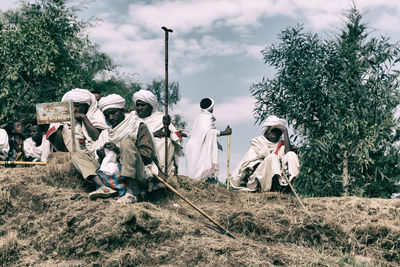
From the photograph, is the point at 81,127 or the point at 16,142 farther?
the point at 16,142

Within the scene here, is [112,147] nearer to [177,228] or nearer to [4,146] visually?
[177,228]

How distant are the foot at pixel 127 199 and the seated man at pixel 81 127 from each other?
4.42ft

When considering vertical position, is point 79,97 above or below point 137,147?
above

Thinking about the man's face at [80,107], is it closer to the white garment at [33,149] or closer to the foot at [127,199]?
the white garment at [33,149]

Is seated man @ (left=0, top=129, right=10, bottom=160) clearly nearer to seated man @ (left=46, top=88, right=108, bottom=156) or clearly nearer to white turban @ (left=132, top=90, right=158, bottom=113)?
seated man @ (left=46, top=88, right=108, bottom=156)

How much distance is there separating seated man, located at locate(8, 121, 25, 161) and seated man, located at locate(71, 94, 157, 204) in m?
3.28

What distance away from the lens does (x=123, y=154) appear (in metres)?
6.98

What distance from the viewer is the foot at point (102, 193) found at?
698 cm

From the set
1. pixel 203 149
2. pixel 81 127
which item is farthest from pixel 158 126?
pixel 203 149

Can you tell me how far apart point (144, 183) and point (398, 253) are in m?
3.68

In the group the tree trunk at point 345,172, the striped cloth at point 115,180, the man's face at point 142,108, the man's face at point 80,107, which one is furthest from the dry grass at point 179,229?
the tree trunk at point 345,172

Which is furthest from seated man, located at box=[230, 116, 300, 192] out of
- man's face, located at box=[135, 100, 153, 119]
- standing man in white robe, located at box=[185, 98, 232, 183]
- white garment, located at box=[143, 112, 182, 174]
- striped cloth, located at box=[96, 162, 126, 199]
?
striped cloth, located at box=[96, 162, 126, 199]

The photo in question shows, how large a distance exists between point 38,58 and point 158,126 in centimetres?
931

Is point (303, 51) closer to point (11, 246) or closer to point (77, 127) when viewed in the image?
point (77, 127)
